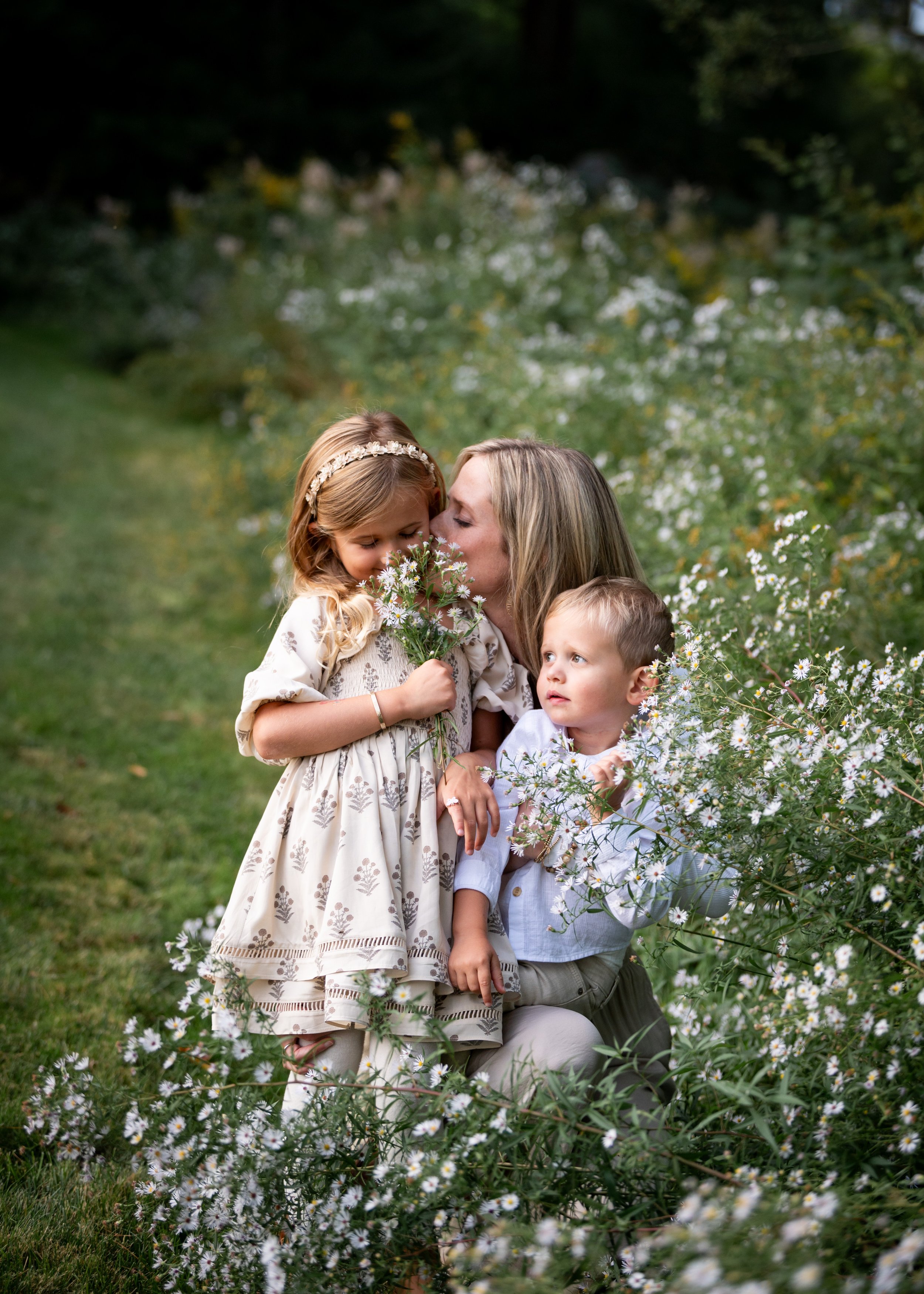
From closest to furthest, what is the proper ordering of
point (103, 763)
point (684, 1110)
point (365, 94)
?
point (684, 1110), point (103, 763), point (365, 94)

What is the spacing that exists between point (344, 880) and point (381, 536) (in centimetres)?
74

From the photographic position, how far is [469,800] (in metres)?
2.10

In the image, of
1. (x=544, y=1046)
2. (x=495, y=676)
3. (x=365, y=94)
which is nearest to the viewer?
(x=544, y=1046)

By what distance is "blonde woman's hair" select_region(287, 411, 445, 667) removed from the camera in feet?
7.42

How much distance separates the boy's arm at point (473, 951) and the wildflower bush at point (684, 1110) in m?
0.16

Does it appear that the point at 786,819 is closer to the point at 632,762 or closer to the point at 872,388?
the point at 632,762

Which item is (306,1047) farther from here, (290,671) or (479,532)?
(479,532)

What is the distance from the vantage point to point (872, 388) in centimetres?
440

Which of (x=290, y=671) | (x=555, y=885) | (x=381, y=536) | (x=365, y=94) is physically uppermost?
(x=365, y=94)

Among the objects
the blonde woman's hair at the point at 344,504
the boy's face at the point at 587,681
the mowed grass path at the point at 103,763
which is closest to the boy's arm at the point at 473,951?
the boy's face at the point at 587,681

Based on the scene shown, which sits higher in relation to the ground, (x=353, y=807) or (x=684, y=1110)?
(x=353, y=807)

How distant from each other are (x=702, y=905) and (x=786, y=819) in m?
0.47

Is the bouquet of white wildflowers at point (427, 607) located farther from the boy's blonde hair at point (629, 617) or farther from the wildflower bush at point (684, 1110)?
the wildflower bush at point (684, 1110)

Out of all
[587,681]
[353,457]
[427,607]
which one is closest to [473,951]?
[587,681]
